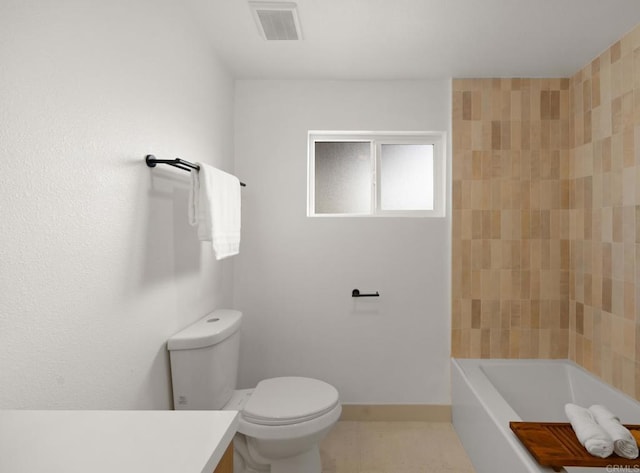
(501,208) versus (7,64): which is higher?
(7,64)

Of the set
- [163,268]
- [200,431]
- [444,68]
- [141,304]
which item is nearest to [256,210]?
[163,268]

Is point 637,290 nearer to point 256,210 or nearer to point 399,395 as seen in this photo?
point 399,395

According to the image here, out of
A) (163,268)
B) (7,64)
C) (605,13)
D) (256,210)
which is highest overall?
(605,13)

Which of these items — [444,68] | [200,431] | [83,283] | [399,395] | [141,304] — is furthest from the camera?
[399,395]

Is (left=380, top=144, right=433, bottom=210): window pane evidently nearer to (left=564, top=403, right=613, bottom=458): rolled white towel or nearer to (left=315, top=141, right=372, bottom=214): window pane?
(left=315, top=141, right=372, bottom=214): window pane

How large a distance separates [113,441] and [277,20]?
73.6 inches

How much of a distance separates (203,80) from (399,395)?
2.32m

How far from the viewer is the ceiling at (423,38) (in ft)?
5.93

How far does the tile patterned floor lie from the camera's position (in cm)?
215

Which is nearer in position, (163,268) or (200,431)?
(200,431)

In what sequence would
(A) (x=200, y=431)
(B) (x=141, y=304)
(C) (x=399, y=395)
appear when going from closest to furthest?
(A) (x=200, y=431), (B) (x=141, y=304), (C) (x=399, y=395)

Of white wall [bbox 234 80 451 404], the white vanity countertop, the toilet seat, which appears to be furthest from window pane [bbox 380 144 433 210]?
the white vanity countertop

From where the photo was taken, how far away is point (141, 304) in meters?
1.45

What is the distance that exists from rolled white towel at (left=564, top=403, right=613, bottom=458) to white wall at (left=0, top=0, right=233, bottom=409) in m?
1.64
